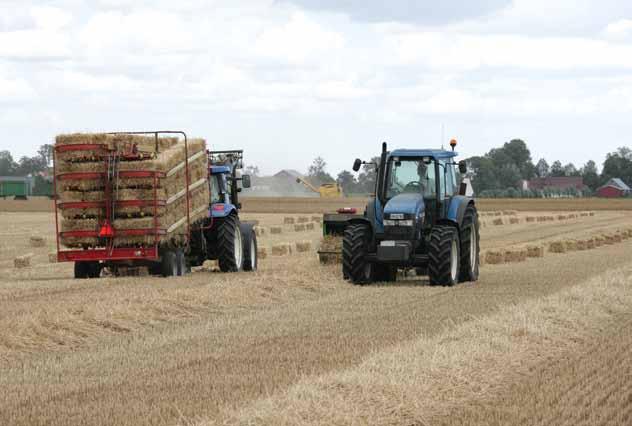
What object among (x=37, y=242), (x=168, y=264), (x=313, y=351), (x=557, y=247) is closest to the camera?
(x=313, y=351)

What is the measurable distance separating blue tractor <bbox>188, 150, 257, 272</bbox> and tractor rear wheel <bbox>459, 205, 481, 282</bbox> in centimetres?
467

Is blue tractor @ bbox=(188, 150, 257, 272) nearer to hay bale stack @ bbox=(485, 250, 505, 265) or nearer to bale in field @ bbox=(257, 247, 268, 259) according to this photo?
bale in field @ bbox=(257, 247, 268, 259)

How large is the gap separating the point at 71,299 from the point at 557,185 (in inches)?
6137

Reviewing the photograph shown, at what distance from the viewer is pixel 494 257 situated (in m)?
26.0

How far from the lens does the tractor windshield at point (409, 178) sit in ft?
66.4

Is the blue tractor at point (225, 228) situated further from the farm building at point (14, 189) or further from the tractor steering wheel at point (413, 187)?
the farm building at point (14, 189)

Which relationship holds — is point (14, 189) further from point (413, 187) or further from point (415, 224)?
point (415, 224)

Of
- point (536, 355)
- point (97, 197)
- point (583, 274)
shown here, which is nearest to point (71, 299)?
point (97, 197)

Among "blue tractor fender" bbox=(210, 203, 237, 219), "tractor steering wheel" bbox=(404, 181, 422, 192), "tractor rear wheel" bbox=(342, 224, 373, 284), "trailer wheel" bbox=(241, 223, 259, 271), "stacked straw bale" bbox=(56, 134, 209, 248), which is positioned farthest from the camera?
"trailer wheel" bbox=(241, 223, 259, 271)

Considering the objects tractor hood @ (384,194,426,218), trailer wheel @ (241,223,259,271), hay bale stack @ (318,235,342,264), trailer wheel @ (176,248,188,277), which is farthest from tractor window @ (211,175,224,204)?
tractor hood @ (384,194,426,218)

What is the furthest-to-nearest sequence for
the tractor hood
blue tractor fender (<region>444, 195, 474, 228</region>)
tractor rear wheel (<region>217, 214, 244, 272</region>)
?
tractor rear wheel (<region>217, 214, 244, 272</region>)
blue tractor fender (<region>444, 195, 474, 228</region>)
the tractor hood

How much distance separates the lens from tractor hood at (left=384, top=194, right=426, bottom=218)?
771 inches

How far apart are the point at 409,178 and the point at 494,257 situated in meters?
6.15

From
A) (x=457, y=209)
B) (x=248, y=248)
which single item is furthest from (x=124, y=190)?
(x=457, y=209)
